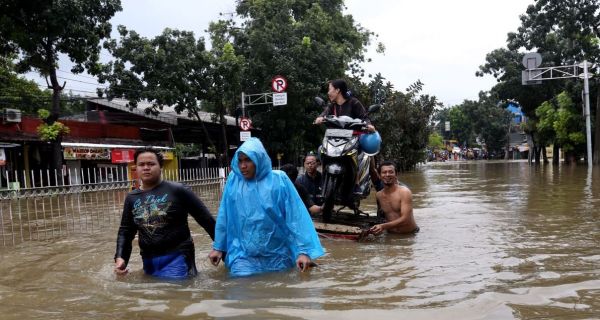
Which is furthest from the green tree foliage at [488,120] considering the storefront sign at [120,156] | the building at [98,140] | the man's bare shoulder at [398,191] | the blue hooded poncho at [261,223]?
the blue hooded poncho at [261,223]

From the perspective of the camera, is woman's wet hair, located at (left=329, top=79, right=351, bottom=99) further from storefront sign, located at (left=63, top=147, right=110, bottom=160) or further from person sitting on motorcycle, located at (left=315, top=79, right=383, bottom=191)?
storefront sign, located at (left=63, top=147, right=110, bottom=160)

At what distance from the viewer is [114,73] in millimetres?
24391

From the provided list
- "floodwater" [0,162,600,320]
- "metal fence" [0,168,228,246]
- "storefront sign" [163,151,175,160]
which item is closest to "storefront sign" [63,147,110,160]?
"storefront sign" [163,151,175,160]

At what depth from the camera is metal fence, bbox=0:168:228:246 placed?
8352 mm

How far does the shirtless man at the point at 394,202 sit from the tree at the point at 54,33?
591 inches

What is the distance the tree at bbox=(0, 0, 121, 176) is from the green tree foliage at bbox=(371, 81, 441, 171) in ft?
40.2

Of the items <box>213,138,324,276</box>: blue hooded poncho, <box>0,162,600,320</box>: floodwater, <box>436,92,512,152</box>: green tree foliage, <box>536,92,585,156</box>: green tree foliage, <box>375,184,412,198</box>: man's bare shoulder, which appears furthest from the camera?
<box>436,92,512,152</box>: green tree foliage

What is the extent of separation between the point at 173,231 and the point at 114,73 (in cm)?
2176

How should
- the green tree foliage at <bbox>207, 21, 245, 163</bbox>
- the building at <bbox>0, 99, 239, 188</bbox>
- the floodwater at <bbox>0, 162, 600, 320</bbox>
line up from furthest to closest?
the green tree foliage at <bbox>207, 21, 245, 163</bbox> → the building at <bbox>0, 99, 239, 188</bbox> → the floodwater at <bbox>0, 162, 600, 320</bbox>

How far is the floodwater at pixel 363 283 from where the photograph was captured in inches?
135

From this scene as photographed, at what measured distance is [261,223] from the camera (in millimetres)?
4223

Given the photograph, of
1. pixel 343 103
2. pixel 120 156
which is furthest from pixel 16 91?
pixel 343 103

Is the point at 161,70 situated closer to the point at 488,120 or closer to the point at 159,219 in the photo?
the point at 159,219

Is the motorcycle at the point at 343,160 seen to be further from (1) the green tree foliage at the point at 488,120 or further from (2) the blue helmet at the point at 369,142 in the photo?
(1) the green tree foliage at the point at 488,120
